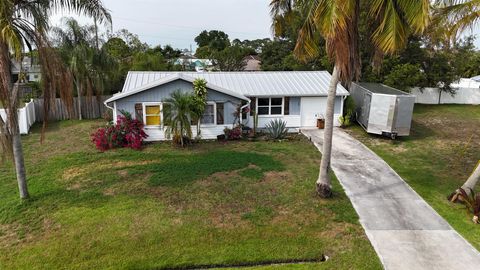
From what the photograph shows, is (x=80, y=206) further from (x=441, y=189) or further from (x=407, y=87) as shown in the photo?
(x=407, y=87)

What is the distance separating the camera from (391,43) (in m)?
7.60

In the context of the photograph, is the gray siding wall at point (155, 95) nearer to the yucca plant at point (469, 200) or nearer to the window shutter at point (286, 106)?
the window shutter at point (286, 106)

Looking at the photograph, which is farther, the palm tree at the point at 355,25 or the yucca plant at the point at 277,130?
the yucca plant at the point at 277,130

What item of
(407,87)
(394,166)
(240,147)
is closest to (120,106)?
(240,147)

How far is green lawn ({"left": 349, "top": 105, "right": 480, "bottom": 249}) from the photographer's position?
9.29 metres

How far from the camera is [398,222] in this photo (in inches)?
338

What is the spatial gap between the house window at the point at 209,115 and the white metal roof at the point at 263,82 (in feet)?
5.29

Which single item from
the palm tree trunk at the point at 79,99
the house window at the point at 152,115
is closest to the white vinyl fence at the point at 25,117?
the palm tree trunk at the point at 79,99

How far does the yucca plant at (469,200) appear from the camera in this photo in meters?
8.78

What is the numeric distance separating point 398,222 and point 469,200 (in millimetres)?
2184

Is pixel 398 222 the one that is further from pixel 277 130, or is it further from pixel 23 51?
pixel 23 51

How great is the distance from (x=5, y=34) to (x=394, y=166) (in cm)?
1196

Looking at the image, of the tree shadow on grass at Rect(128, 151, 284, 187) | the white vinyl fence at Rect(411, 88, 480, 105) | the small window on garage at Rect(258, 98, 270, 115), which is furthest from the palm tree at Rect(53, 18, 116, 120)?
the white vinyl fence at Rect(411, 88, 480, 105)

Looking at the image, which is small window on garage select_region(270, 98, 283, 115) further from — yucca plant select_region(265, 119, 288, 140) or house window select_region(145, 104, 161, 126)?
house window select_region(145, 104, 161, 126)
